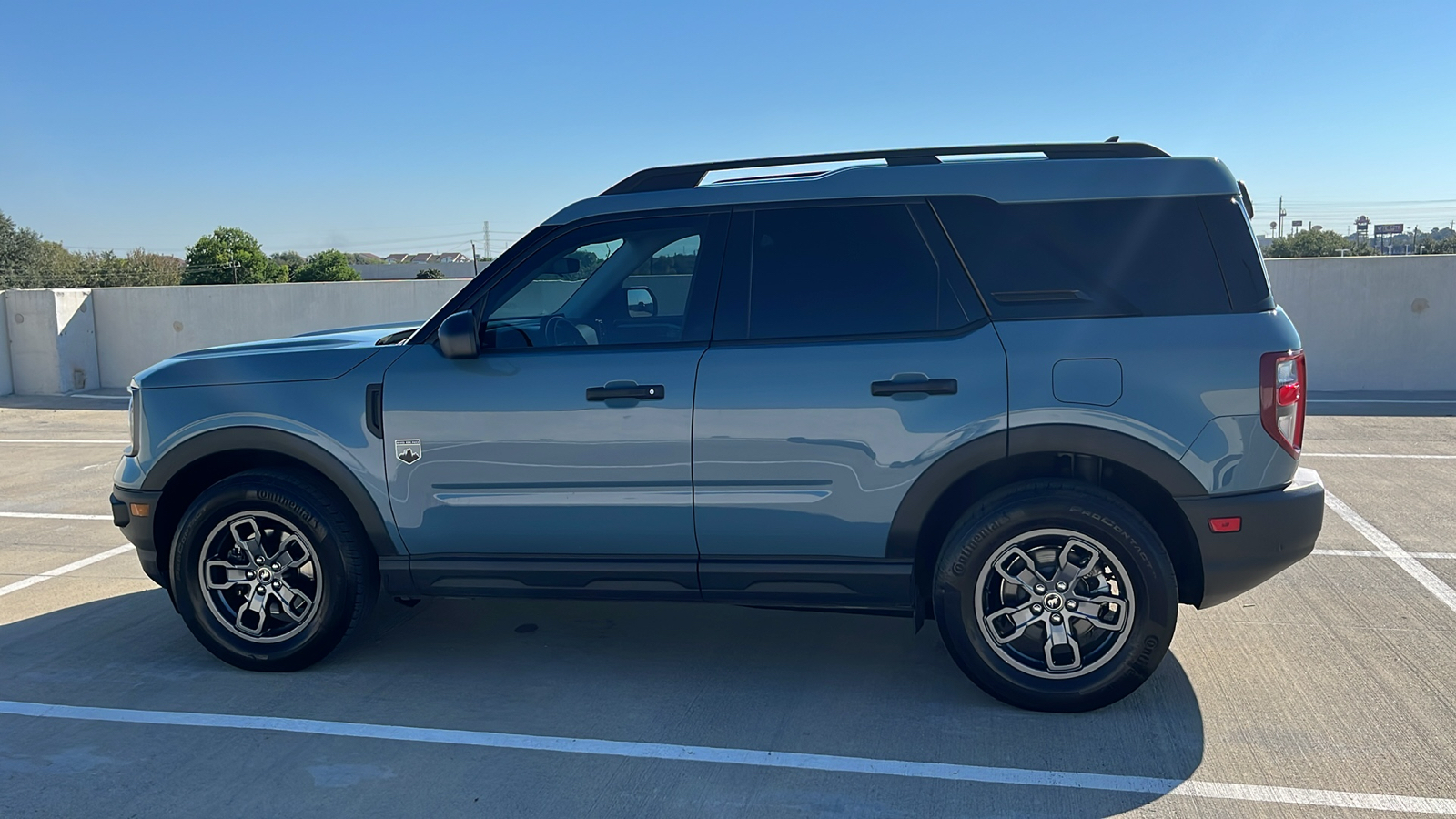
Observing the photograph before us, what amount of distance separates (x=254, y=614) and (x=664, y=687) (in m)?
1.79

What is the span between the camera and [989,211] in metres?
3.89

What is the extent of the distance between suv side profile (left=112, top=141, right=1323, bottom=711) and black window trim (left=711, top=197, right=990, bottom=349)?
0.04ft

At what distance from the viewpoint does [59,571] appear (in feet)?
19.7

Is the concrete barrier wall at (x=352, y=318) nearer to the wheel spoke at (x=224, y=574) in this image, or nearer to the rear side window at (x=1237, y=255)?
the wheel spoke at (x=224, y=574)

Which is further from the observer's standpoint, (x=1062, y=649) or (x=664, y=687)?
(x=664, y=687)

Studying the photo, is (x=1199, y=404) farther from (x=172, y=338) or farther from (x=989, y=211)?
(x=172, y=338)

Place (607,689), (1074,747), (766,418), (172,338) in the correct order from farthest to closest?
(172,338)
(607,689)
(766,418)
(1074,747)

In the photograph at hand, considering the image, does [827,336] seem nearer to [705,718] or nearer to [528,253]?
[528,253]

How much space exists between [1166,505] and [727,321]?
70.3 inches

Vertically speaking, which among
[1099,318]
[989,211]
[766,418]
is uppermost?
[989,211]

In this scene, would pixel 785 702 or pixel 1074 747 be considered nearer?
pixel 1074 747

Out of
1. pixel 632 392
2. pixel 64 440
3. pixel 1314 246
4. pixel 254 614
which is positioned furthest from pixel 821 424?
pixel 1314 246

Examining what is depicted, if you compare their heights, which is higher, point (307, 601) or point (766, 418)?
point (766, 418)

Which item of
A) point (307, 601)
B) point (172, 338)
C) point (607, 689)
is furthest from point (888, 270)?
point (172, 338)
